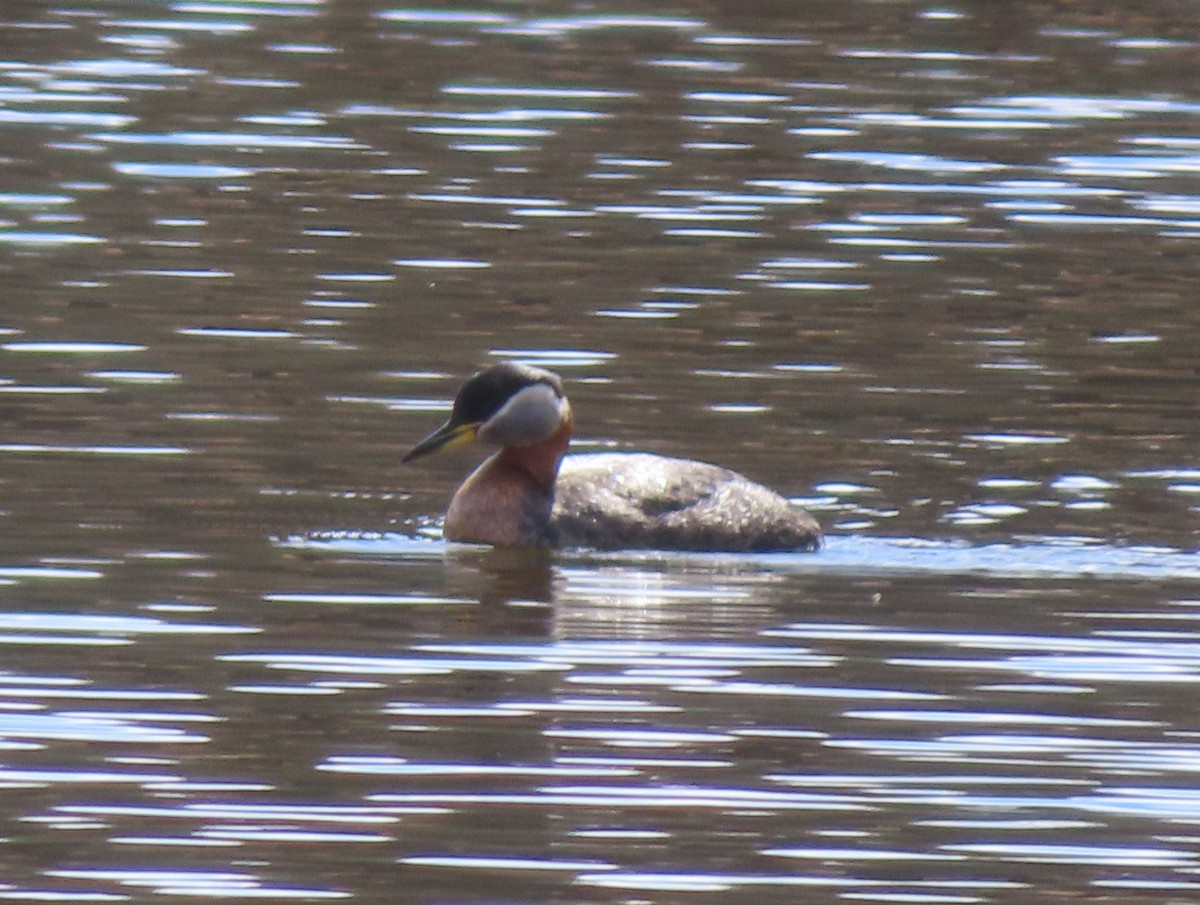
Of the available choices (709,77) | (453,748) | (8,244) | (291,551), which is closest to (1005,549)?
(291,551)

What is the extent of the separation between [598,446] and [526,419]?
130 cm

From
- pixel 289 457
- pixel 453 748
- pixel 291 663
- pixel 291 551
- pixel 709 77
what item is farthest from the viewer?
pixel 709 77

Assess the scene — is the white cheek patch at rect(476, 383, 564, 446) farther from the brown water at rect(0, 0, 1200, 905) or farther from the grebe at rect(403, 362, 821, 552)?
the brown water at rect(0, 0, 1200, 905)

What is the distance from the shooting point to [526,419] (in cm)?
1541

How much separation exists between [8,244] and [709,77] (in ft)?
29.4

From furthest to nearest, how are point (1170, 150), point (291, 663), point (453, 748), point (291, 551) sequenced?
point (1170, 150)
point (291, 551)
point (291, 663)
point (453, 748)

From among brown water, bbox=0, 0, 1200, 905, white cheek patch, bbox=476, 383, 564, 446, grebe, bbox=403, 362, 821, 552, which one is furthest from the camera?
white cheek patch, bbox=476, 383, 564, 446

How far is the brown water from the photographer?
9969mm

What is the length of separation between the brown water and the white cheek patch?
0.51m

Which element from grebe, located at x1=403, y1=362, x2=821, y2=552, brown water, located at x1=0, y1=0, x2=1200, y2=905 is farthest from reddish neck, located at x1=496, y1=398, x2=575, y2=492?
brown water, located at x1=0, y1=0, x2=1200, y2=905

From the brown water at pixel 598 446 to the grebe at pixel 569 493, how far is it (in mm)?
193

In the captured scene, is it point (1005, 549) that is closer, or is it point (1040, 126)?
point (1005, 549)

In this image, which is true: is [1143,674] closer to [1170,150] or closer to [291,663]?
[291,663]

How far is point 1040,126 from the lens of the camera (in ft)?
85.9
